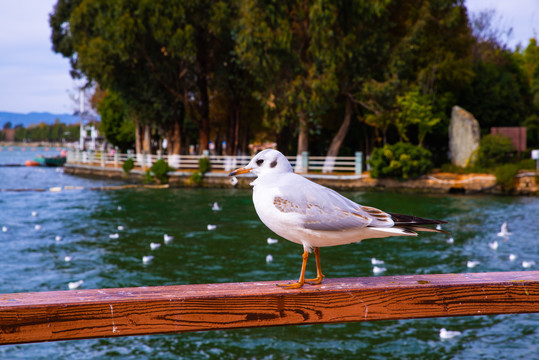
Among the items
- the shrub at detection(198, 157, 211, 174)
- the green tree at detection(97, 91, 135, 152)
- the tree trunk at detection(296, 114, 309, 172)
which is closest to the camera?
the tree trunk at detection(296, 114, 309, 172)

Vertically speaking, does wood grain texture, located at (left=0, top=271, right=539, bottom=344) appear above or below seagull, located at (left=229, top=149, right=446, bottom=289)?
below

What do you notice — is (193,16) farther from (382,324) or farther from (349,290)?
Answer: (349,290)

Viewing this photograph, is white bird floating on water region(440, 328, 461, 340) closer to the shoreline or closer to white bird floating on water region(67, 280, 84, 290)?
white bird floating on water region(67, 280, 84, 290)

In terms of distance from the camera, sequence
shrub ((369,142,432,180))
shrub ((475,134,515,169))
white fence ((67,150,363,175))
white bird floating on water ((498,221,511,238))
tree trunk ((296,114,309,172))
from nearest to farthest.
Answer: white bird floating on water ((498,221,511,238)) < shrub ((369,142,432,180)) < shrub ((475,134,515,169)) < tree trunk ((296,114,309,172)) < white fence ((67,150,363,175))

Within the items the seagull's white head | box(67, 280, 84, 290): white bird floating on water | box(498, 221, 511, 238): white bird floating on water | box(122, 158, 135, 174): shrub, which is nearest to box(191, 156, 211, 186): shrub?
box(122, 158, 135, 174): shrub

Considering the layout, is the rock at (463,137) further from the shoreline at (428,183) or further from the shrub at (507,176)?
the shrub at (507,176)

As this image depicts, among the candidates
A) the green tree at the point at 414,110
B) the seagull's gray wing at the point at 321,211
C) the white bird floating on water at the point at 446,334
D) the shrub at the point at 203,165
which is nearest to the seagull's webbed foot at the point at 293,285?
the seagull's gray wing at the point at 321,211

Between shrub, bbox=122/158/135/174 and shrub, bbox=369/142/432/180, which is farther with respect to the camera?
shrub, bbox=122/158/135/174

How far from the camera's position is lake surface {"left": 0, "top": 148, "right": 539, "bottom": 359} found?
7.11 meters

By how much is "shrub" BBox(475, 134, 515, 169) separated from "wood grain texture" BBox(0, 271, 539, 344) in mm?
24661

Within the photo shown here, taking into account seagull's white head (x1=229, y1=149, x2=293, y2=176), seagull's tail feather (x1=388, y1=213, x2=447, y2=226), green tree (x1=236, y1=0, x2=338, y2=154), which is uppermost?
green tree (x1=236, y1=0, x2=338, y2=154)

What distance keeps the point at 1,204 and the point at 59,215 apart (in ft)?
16.1

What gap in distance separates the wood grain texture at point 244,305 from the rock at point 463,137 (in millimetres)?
25597

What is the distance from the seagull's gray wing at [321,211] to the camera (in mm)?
2424
